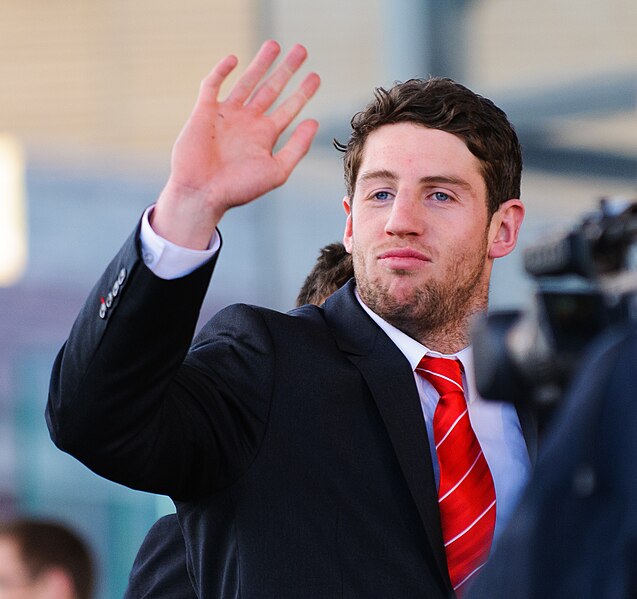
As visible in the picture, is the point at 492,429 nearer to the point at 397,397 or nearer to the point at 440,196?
the point at 397,397

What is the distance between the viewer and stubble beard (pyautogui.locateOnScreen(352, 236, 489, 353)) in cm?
224

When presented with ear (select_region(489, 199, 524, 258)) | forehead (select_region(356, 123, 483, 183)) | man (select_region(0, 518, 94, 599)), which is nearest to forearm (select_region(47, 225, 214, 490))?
forehead (select_region(356, 123, 483, 183))

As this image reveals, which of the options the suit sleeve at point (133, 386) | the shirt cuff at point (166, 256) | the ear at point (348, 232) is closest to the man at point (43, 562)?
the ear at point (348, 232)

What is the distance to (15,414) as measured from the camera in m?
6.15

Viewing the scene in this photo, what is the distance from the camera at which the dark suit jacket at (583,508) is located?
116 centimetres

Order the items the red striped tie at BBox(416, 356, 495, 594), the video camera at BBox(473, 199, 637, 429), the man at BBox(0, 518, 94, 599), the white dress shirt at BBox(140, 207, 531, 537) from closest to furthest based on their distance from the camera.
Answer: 1. the video camera at BBox(473, 199, 637, 429)
2. the red striped tie at BBox(416, 356, 495, 594)
3. the white dress shirt at BBox(140, 207, 531, 537)
4. the man at BBox(0, 518, 94, 599)

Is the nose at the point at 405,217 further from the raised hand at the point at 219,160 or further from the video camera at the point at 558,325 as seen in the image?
the video camera at the point at 558,325

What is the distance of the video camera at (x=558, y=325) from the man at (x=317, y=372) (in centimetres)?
55

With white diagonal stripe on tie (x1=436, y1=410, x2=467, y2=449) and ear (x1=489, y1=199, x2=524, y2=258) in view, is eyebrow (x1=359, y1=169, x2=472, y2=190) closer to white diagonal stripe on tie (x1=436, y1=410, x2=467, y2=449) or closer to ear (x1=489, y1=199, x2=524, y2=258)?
ear (x1=489, y1=199, x2=524, y2=258)

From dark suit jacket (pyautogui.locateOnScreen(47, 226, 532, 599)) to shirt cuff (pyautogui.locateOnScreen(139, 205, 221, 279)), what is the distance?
1cm

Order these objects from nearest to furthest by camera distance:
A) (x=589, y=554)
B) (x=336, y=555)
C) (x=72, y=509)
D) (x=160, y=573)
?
(x=589, y=554)
(x=336, y=555)
(x=160, y=573)
(x=72, y=509)

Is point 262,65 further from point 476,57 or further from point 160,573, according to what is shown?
point 476,57

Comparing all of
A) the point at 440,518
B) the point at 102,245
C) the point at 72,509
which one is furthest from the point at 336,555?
the point at 102,245

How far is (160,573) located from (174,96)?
32.8 ft
